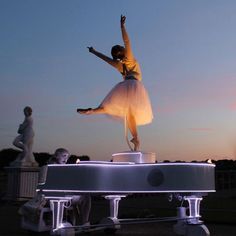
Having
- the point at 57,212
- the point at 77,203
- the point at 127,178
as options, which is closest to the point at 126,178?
the point at 127,178

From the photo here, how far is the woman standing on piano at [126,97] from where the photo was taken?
671 centimetres

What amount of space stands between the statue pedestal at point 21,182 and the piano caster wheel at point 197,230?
903 centimetres

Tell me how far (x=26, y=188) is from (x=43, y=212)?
7761mm

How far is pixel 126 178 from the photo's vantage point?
5516 millimetres

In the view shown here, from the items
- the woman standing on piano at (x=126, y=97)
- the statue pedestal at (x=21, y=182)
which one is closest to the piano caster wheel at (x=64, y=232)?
the woman standing on piano at (x=126, y=97)

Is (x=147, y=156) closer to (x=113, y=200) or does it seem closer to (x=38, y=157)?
(x=113, y=200)

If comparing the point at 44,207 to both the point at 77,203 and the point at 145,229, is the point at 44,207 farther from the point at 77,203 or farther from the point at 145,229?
the point at 145,229

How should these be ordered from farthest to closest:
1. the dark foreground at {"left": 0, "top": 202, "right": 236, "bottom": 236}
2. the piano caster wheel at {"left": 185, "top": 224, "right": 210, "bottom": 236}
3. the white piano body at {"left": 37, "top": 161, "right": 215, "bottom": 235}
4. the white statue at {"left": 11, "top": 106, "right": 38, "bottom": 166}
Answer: the white statue at {"left": 11, "top": 106, "right": 38, "bottom": 166}, the dark foreground at {"left": 0, "top": 202, "right": 236, "bottom": 236}, the piano caster wheel at {"left": 185, "top": 224, "right": 210, "bottom": 236}, the white piano body at {"left": 37, "top": 161, "right": 215, "bottom": 235}

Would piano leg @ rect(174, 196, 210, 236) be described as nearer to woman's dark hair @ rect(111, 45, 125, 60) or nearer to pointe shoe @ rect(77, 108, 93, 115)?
pointe shoe @ rect(77, 108, 93, 115)

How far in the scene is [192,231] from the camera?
→ 5.64 m

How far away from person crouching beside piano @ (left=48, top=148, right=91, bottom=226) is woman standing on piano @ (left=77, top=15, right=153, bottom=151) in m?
0.75

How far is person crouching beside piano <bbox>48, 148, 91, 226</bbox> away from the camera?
20.3 ft

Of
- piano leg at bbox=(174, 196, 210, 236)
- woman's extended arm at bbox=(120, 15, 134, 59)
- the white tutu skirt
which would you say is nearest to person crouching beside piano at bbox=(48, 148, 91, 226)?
the white tutu skirt

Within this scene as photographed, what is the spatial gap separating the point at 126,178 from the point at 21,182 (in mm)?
9156
